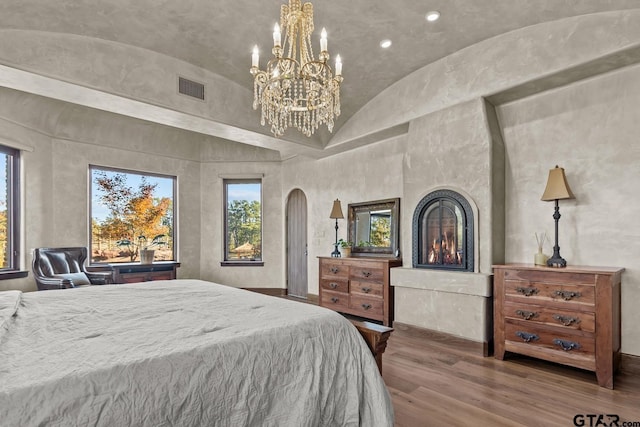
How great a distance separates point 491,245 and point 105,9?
419cm

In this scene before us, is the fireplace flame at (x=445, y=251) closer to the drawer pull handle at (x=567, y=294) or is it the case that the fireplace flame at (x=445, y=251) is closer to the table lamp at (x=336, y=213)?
the drawer pull handle at (x=567, y=294)

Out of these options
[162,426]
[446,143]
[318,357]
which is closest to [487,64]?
[446,143]

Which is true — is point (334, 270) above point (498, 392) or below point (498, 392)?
above

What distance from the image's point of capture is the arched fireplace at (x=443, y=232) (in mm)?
3730

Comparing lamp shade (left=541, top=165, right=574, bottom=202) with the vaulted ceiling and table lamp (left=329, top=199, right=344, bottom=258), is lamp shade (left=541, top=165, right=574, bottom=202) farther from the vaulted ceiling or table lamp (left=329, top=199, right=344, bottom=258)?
table lamp (left=329, top=199, right=344, bottom=258)

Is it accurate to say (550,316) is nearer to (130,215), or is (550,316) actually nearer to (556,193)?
(556,193)

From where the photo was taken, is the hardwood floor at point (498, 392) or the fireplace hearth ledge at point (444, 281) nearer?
the hardwood floor at point (498, 392)

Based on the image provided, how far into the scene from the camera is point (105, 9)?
2.99m

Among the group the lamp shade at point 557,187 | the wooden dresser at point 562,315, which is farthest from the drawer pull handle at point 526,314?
the lamp shade at point 557,187

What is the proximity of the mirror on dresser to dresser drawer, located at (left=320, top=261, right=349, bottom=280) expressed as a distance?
0.42 meters

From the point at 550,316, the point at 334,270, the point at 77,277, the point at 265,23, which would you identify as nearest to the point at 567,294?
the point at 550,316

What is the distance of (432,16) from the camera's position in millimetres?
3199

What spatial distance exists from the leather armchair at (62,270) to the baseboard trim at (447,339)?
153 inches

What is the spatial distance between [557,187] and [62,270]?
5.74m
